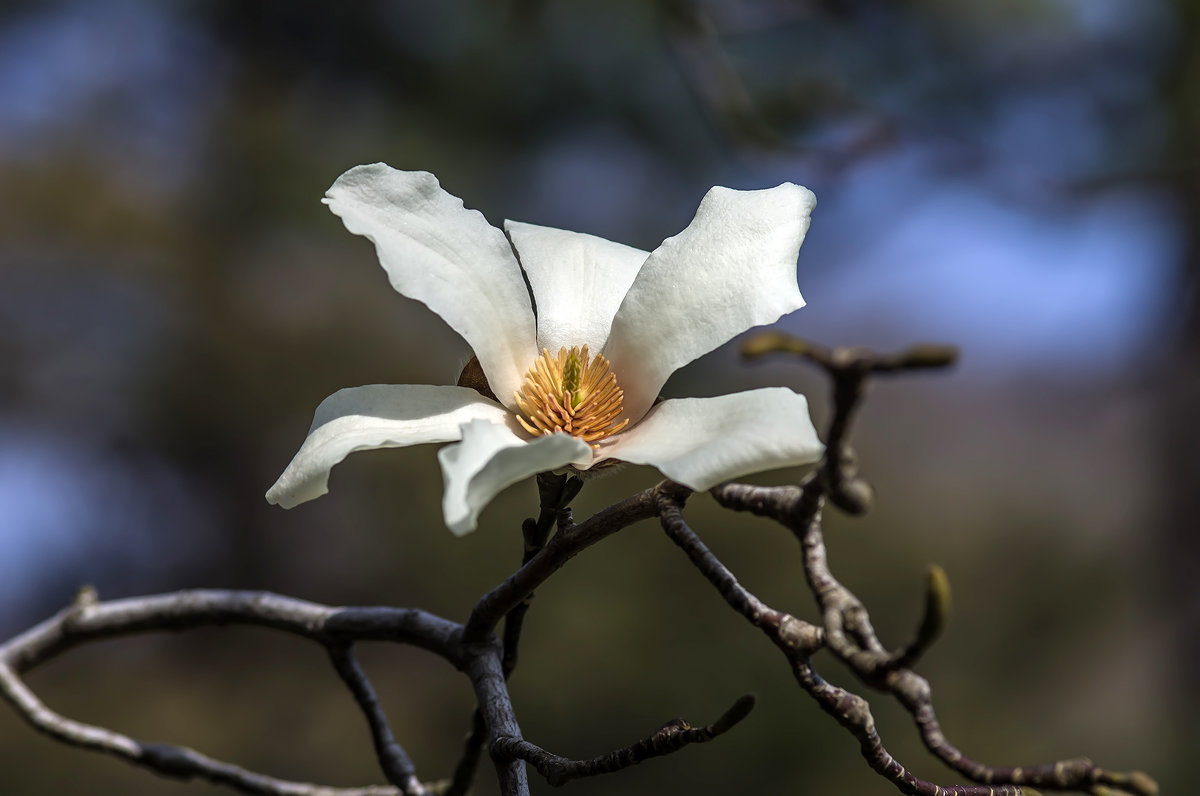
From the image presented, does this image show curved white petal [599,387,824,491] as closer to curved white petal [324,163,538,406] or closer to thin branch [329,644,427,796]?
curved white petal [324,163,538,406]

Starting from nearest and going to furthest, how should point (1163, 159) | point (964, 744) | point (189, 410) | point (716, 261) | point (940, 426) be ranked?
1. point (716, 261)
2. point (964, 744)
3. point (189, 410)
4. point (1163, 159)
5. point (940, 426)

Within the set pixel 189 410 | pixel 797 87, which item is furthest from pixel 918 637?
pixel 189 410

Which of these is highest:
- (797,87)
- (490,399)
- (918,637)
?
(797,87)

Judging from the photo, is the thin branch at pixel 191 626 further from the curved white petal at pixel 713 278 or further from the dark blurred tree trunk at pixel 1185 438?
the dark blurred tree trunk at pixel 1185 438

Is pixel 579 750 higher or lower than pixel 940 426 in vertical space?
lower

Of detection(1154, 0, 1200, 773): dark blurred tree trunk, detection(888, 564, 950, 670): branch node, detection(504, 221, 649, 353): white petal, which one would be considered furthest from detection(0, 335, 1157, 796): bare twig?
detection(1154, 0, 1200, 773): dark blurred tree trunk

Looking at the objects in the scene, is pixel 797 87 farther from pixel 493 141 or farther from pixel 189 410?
pixel 189 410

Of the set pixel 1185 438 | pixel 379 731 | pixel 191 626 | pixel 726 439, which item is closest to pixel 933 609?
pixel 726 439
